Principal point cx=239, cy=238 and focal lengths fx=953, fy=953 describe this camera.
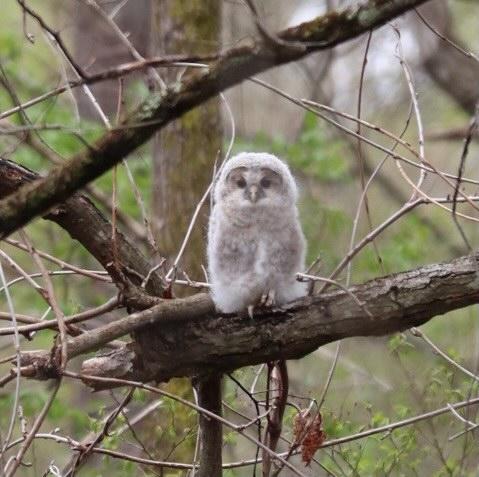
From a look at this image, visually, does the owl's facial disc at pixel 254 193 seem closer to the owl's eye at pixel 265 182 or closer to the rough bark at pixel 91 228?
the owl's eye at pixel 265 182

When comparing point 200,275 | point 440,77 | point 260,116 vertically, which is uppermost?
point 260,116

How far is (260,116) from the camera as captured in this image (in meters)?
10.1

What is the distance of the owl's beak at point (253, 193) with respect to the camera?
4.00 meters

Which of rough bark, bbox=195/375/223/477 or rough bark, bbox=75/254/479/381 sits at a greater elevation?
rough bark, bbox=75/254/479/381

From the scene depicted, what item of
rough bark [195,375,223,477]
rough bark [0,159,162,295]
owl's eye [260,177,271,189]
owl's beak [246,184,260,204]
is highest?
owl's eye [260,177,271,189]

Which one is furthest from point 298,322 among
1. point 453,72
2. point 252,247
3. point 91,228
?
point 453,72

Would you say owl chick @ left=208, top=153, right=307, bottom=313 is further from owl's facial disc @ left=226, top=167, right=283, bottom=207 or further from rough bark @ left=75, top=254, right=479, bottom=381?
rough bark @ left=75, top=254, right=479, bottom=381

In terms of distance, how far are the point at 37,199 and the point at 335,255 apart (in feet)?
17.2

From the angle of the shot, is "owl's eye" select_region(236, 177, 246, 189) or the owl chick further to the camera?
"owl's eye" select_region(236, 177, 246, 189)

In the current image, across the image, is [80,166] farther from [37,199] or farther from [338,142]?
[338,142]

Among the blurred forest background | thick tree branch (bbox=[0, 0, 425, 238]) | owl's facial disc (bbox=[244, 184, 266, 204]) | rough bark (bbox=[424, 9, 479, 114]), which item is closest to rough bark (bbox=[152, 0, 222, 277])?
the blurred forest background

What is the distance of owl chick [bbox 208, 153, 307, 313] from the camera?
382cm

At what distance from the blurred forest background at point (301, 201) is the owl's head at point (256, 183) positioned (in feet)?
1.17

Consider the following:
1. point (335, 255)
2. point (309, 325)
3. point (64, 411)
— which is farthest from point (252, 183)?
point (335, 255)
